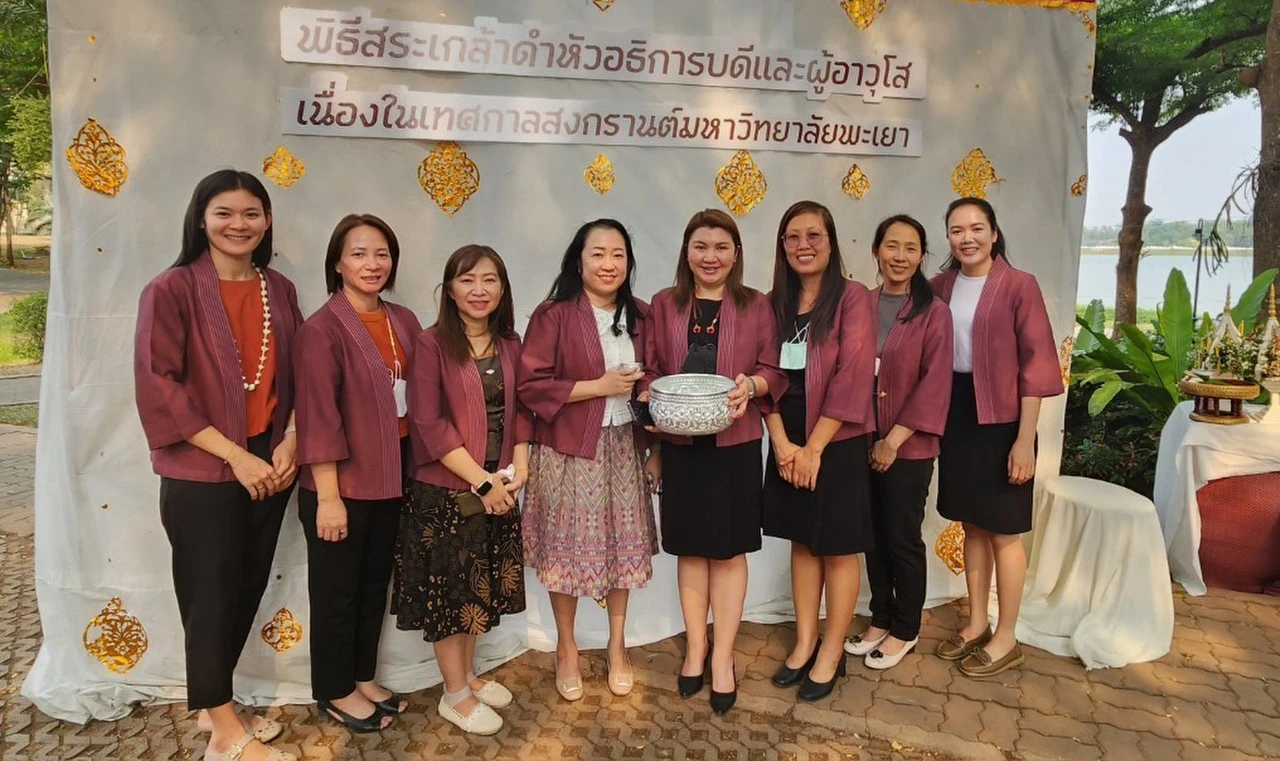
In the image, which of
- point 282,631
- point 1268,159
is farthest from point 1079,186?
point 282,631

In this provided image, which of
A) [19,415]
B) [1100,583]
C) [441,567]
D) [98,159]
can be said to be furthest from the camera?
[19,415]

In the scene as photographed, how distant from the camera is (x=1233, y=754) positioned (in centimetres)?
237

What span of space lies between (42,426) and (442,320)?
4.95ft

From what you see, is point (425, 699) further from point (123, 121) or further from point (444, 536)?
point (123, 121)

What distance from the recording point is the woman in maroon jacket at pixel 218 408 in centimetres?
199

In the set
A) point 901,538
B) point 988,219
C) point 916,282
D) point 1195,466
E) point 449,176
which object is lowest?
point 901,538

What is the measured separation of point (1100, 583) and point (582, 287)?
92.8 inches

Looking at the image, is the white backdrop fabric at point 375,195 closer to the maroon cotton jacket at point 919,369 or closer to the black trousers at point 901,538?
the black trousers at point 901,538

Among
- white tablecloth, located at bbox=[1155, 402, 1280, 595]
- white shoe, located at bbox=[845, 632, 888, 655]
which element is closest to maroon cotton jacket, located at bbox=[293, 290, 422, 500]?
white shoe, located at bbox=[845, 632, 888, 655]

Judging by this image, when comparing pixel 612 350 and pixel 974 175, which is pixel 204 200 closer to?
pixel 612 350

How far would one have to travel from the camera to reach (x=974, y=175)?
10.5ft

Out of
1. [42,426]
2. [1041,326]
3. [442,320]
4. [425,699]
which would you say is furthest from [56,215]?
[1041,326]

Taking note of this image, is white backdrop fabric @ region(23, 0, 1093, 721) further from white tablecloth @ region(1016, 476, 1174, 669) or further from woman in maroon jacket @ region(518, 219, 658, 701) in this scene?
white tablecloth @ region(1016, 476, 1174, 669)

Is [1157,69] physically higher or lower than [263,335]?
higher
